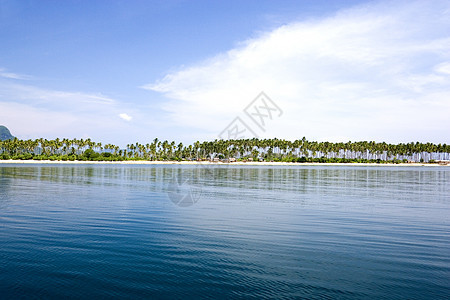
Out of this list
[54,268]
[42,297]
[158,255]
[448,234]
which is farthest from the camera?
[448,234]

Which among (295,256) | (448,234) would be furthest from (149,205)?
(448,234)

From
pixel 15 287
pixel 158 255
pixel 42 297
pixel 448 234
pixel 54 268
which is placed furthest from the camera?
pixel 448 234

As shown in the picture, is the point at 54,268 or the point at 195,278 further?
the point at 54,268

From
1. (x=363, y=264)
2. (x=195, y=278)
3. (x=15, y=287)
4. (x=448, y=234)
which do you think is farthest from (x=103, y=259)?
(x=448, y=234)

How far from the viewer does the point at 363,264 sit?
1400 cm

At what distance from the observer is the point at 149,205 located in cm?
3062

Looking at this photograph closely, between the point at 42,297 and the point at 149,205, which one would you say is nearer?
the point at 42,297

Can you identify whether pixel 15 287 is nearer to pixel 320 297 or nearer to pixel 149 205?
pixel 320 297

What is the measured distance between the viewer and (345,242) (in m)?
17.6

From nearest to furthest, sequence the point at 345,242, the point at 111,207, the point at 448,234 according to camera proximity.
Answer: the point at 345,242 → the point at 448,234 → the point at 111,207

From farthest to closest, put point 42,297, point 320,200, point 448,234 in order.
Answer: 1. point 320,200
2. point 448,234
3. point 42,297

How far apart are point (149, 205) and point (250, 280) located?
66.4 feet

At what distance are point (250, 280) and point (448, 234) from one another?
15.1 m

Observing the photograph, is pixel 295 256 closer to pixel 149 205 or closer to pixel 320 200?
pixel 149 205
